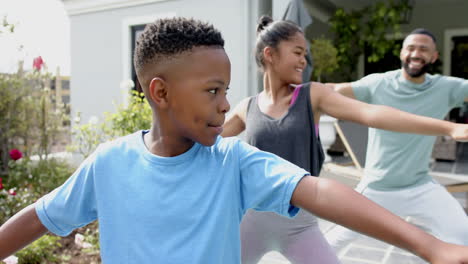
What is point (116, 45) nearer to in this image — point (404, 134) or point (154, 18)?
point (154, 18)

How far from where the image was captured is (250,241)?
227 cm

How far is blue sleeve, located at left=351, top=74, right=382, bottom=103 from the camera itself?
11.6 ft

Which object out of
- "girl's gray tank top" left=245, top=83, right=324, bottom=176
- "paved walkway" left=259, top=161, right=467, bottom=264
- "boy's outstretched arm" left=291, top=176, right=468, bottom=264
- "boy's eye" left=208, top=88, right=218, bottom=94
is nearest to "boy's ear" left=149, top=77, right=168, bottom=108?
"boy's eye" left=208, top=88, right=218, bottom=94

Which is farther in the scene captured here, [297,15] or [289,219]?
[297,15]

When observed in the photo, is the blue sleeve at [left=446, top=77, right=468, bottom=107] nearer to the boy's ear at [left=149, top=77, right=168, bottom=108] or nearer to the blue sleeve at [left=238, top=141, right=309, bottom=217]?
the blue sleeve at [left=238, top=141, right=309, bottom=217]

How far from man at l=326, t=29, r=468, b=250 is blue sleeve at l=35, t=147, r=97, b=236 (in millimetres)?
2127

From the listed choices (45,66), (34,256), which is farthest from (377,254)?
(45,66)

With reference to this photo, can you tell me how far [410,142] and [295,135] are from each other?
1.47m

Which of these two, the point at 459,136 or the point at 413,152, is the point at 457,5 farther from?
the point at 459,136

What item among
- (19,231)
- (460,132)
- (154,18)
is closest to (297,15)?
(460,132)

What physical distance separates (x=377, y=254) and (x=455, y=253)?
337cm

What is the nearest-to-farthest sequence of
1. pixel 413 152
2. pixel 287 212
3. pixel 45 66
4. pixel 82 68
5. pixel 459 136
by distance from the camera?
1. pixel 287 212
2. pixel 459 136
3. pixel 413 152
4. pixel 45 66
5. pixel 82 68

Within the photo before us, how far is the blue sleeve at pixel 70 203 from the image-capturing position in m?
1.36

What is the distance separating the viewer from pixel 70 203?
136 centimetres
